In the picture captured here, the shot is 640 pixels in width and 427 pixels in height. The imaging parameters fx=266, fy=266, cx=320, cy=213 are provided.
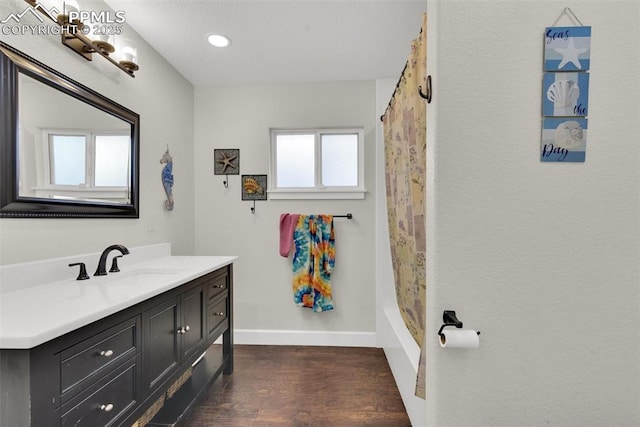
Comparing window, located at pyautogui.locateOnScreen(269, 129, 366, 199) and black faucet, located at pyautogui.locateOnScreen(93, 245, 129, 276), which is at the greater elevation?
window, located at pyautogui.locateOnScreen(269, 129, 366, 199)

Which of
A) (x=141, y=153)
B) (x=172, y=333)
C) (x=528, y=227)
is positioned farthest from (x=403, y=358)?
(x=141, y=153)

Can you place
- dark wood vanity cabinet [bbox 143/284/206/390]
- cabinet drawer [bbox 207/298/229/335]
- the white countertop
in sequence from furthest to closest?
cabinet drawer [bbox 207/298/229/335] → dark wood vanity cabinet [bbox 143/284/206/390] → the white countertop

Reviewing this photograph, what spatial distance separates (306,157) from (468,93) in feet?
6.07

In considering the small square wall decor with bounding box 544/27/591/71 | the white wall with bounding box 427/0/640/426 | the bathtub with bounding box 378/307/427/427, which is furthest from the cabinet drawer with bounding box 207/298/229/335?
the small square wall decor with bounding box 544/27/591/71

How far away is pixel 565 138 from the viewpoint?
0.78 m

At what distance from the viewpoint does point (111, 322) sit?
0.95 metres

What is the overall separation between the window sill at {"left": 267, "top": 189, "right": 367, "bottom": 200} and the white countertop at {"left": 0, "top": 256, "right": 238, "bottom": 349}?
105 centimetres

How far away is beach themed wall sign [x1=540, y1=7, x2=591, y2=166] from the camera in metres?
0.77

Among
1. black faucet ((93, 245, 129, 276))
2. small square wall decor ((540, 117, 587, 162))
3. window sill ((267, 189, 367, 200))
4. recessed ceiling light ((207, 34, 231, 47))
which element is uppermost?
recessed ceiling light ((207, 34, 231, 47))

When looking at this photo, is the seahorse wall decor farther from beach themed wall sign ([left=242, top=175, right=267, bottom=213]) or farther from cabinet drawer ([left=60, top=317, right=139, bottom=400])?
cabinet drawer ([left=60, top=317, right=139, bottom=400])

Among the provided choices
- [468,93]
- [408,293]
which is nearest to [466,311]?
[468,93]

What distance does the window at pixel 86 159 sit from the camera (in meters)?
1.23

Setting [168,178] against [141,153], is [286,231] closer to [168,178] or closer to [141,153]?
[168,178]

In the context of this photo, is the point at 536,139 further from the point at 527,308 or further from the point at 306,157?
the point at 306,157
